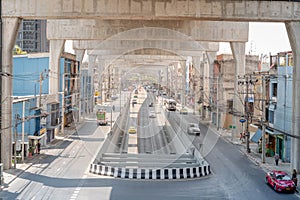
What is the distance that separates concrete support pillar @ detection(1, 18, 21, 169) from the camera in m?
24.2

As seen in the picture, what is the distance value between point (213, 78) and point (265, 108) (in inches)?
746

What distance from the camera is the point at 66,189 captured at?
66.4 ft

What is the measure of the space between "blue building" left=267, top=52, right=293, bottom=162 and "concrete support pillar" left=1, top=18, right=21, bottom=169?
59.8 feet

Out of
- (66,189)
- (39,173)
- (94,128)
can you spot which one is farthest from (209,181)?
(94,128)

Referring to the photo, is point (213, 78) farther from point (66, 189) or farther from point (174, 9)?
point (66, 189)

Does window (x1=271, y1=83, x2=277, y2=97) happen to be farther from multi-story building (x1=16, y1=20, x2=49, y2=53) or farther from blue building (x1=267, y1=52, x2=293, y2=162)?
multi-story building (x1=16, y1=20, x2=49, y2=53)

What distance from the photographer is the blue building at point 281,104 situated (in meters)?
29.3

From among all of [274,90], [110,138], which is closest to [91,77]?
[110,138]

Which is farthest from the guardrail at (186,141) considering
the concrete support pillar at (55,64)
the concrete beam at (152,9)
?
the concrete support pillar at (55,64)

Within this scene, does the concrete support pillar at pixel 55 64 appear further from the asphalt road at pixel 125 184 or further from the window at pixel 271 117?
the window at pixel 271 117

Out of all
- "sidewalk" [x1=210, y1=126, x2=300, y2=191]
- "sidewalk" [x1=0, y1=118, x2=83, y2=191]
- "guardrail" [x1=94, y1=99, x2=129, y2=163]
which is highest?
"guardrail" [x1=94, y1=99, x2=129, y2=163]

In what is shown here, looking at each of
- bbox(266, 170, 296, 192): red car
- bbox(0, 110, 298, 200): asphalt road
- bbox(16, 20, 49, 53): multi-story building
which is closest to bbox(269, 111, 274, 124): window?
bbox(0, 110, 298, 200): asphalt road

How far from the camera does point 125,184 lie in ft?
69.9

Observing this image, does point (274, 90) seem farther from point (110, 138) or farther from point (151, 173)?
point (110, 138)
